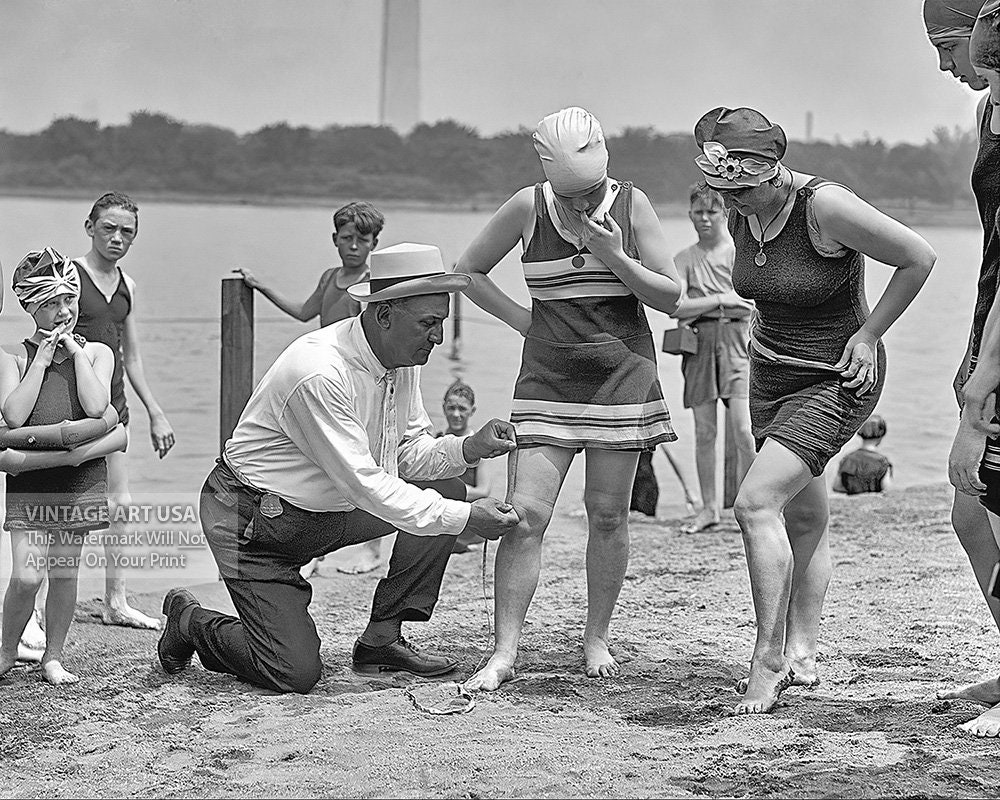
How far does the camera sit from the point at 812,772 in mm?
2918

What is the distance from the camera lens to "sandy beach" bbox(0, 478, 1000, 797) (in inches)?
115

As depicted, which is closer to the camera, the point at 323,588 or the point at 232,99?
the point at 323,588

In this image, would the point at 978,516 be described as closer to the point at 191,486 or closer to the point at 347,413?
the point at 347,413

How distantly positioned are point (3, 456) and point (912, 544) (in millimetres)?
4118

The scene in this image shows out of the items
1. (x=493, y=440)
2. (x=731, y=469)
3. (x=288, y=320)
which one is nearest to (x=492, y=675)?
(x=493, y=440)

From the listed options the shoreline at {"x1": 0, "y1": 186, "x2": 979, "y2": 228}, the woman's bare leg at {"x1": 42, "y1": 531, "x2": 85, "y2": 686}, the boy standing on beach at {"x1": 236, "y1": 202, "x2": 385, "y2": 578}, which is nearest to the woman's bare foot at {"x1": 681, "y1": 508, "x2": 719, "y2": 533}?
the boy standing on beach at {"x1": 236, "y1": 202, "x2": 385, "y2": 578}

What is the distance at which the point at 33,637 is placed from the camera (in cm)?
420

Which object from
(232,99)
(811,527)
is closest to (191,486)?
(811,527)

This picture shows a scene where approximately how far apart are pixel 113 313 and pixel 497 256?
1.56 m

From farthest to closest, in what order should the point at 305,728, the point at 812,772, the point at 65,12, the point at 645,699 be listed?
the point at 65,12 < the point at 645,699 < the point at 305,728 < the point at 812,772

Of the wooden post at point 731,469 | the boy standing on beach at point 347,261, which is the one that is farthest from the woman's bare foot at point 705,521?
the boy standing on beach at point 347,261

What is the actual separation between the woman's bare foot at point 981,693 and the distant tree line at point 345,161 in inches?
475

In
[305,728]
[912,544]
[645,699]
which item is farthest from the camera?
[912,544]

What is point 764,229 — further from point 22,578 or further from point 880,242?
point 22,578
